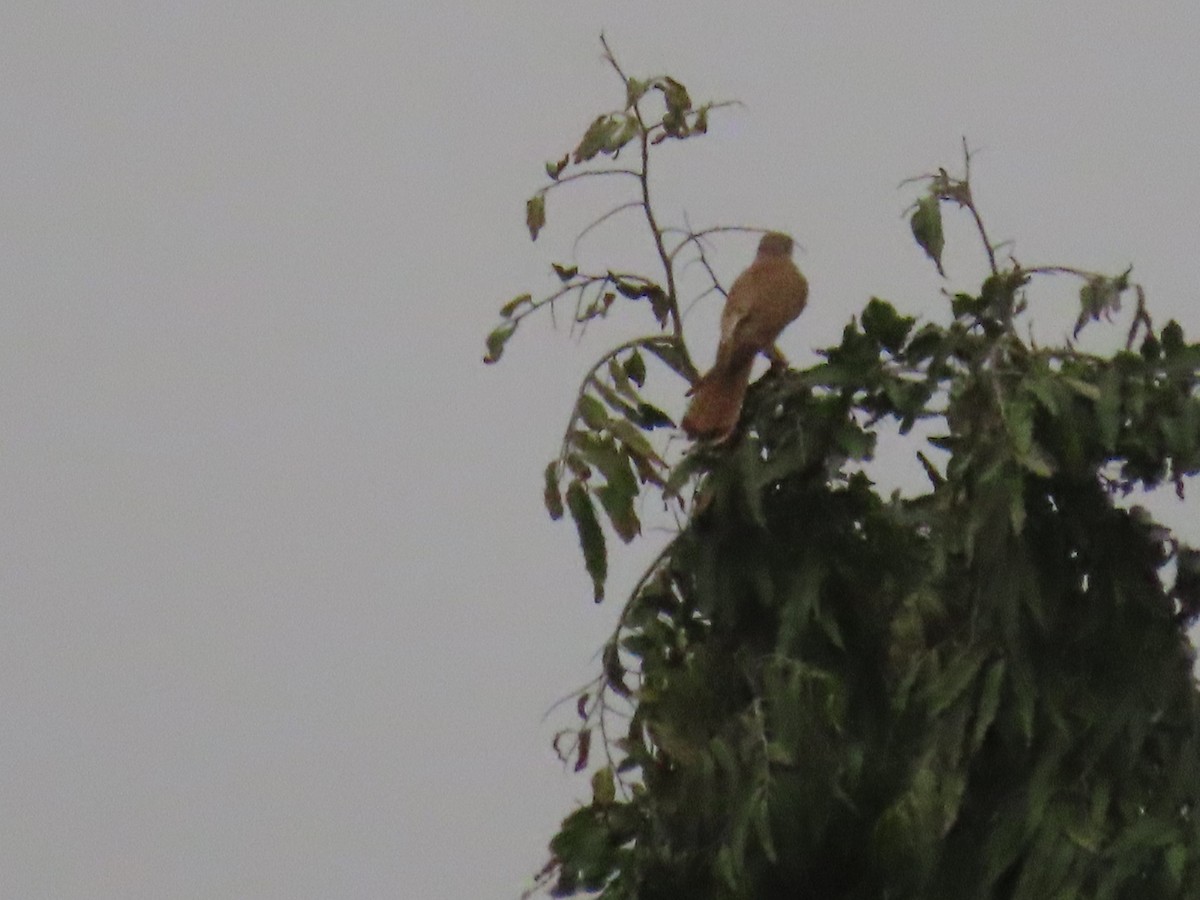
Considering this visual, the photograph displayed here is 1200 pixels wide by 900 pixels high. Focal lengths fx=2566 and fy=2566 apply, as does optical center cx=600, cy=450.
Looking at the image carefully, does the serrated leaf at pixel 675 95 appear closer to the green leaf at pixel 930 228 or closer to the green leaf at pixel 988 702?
the green leaf at pixel 930 228

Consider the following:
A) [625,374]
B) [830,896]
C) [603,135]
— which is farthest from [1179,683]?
[603,135]


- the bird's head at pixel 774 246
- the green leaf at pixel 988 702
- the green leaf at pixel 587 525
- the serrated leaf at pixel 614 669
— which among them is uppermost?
the bird's head at pixel 774 246

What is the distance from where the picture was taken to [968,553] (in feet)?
11.5

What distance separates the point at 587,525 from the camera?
3926 millimetres

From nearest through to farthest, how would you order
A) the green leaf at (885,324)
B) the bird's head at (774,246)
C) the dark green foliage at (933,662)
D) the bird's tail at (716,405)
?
the dark green foliage at (933,662) < the green leaf at (885,324) < the bird's tail at (716,405) < the bird's head at (774,246)

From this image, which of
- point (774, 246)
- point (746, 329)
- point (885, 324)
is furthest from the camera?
point (774, 246)

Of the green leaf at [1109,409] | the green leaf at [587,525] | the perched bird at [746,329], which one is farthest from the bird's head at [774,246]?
the green leaf at [1109,409]

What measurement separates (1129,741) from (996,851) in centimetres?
26

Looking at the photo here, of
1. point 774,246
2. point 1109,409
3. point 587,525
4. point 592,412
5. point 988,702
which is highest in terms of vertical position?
point 774,246

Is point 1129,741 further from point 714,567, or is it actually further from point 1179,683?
point 714,567

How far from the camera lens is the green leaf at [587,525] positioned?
3908 mm

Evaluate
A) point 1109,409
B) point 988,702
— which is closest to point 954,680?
point 988,702

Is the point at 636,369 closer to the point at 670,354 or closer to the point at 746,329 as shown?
the point at 670,354

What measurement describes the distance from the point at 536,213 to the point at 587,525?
581 mm
